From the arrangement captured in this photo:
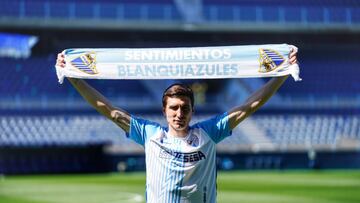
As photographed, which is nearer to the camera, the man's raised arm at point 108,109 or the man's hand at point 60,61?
the man's raised arm at point 108,109

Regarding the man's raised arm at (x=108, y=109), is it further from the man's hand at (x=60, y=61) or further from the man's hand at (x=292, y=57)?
the man's hand at (x=292, y=57)

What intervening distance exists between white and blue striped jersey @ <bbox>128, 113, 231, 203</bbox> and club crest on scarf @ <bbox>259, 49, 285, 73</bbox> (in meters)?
0.61

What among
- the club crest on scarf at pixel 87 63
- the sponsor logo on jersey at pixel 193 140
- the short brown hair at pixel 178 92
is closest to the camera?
the short brown hair at pixel 178 92

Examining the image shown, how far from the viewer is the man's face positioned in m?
3.58

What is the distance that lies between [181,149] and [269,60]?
838 mm

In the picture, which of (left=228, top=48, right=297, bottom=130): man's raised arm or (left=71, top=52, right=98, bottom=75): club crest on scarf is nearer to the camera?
(left=228, top=48, right=297, bottom=130): man's raised arm

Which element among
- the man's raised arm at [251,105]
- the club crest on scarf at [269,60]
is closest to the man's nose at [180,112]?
the man's raised arm at [251,105]

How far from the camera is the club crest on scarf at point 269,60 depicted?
4.16m

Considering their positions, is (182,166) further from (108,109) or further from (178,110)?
(108,109)

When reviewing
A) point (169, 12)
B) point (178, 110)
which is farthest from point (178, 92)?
point (169, 12)

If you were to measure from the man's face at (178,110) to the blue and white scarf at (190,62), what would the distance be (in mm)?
531

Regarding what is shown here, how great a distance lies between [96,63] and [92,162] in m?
29.2

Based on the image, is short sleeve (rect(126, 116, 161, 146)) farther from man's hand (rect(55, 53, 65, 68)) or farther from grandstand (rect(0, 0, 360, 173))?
grandstand (rect(0, 0, 360, 173))

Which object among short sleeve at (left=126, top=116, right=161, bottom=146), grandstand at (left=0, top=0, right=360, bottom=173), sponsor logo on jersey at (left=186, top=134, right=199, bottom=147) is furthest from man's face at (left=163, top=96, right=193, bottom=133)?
grandstand at (left=0, top=0, right=360, bottom=173)
